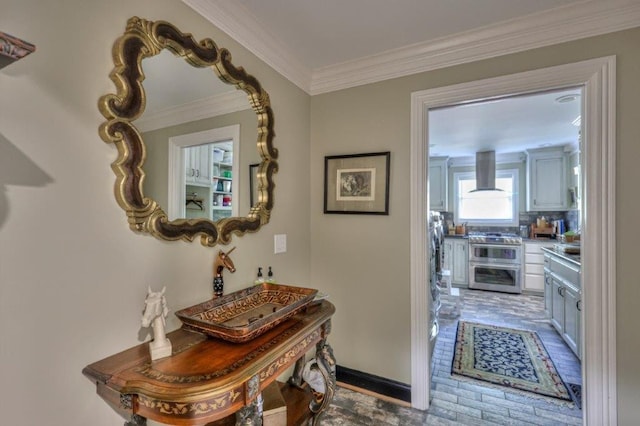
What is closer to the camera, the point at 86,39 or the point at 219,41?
the point at 86,39

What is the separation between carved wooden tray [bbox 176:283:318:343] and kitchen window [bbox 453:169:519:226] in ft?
17.4

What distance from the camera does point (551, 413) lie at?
2006 mm

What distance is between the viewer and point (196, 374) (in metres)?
0.91

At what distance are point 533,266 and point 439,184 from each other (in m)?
2.16

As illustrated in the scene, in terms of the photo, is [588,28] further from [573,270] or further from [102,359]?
[102,359]

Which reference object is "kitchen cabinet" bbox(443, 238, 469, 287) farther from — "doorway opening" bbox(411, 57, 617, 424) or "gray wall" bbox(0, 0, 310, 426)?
"gray wall" bbox(0, 0, 310, 426)

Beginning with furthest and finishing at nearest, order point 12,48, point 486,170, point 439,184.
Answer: point 439,184 → point 486,170 → point 12,48

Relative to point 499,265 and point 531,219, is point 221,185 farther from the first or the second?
point 531,219

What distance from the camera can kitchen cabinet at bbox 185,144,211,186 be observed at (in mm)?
1430

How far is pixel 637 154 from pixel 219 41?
2311mm

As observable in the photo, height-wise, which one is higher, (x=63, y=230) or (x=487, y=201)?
(x=487, y=201)

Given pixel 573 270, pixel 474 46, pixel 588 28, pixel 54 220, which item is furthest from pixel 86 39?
pixel 573 270

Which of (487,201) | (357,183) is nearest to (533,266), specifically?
(487,201)

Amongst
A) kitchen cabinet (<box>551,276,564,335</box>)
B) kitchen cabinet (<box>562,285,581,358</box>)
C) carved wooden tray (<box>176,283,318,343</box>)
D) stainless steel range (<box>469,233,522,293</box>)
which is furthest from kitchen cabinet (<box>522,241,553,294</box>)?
carved wooden tray (<box>176,283,318,343</box>)
